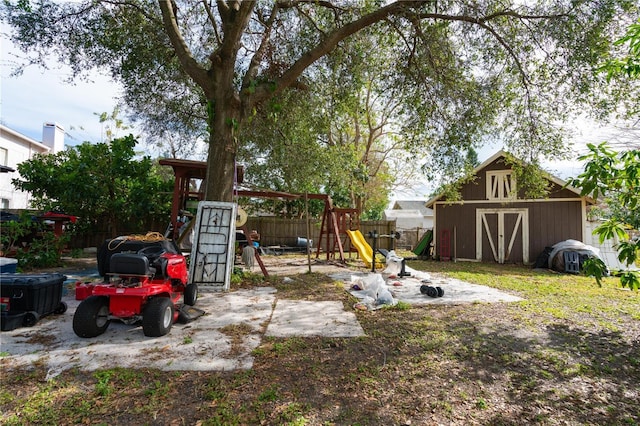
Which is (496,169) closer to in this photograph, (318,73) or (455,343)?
(318,73)

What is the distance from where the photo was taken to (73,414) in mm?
2074

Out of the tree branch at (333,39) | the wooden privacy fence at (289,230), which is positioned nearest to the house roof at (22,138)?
the wooden privacy fence at (289,230)

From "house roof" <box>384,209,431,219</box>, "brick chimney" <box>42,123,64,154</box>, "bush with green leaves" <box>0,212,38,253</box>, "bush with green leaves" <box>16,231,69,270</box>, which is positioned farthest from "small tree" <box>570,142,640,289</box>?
"house roof" <box>384,209,431,219</box>

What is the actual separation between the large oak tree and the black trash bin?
10.2 ft

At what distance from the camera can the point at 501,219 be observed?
11.9 m

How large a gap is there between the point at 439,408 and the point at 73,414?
93.0 inches

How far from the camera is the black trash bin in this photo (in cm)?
352

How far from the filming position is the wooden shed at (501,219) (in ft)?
35.9

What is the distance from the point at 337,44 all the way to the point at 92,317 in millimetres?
6740

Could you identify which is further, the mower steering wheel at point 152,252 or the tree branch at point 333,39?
the tree branch at point 333,39

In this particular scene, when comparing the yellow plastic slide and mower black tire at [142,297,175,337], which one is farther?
the yellow plastic slide

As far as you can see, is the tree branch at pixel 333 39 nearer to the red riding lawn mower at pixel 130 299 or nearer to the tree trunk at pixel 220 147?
the tree trunk at pixel 220 147

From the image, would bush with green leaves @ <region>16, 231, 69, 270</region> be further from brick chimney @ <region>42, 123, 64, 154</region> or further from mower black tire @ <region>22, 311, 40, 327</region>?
brick chimney @ <region>42, 123, 64, 154</region>

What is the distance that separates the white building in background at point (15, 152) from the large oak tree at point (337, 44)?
11.4m
